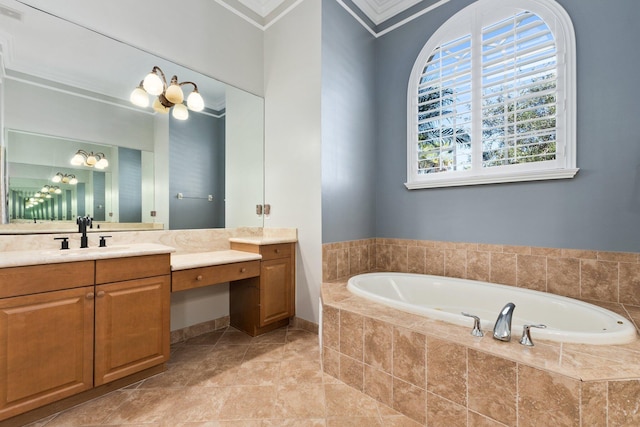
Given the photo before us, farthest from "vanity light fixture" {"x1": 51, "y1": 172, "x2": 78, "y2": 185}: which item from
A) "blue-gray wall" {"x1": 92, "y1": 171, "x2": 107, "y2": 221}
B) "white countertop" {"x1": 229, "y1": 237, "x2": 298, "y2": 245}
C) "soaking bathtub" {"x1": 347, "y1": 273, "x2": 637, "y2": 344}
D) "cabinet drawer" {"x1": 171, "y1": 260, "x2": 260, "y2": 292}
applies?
"soaking bathtub" {"x1": 347, "y1": 273, "x2": 637, "y2": 344}

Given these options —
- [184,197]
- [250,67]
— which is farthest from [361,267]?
[250,67]

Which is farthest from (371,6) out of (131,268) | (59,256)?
(59,256)

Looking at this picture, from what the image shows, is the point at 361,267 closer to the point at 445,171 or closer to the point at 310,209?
the point at 310,209

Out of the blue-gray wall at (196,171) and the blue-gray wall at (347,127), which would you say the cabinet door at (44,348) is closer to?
the blue-gray wall at (196,171)

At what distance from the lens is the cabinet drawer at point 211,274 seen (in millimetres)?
1819

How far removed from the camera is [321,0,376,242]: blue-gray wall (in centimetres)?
242

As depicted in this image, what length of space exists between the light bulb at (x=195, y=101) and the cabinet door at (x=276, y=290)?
1.49m

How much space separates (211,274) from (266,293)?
1.79 feet

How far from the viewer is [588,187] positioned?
6.10ft

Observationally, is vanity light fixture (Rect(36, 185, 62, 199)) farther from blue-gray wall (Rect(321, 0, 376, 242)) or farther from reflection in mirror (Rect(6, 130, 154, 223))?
blue-gray wall (Rect(321, 0, 376, 242))

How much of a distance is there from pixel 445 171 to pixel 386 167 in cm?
61

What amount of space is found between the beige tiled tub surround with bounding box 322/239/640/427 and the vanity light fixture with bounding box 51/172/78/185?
1895 mm

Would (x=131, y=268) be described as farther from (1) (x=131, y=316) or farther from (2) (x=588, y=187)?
(2) (x=588, y=187)

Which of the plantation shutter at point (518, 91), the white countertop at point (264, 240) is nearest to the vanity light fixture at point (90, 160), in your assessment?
the white countertop at point (264, 240)
